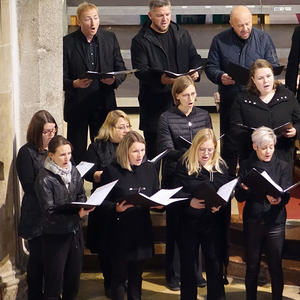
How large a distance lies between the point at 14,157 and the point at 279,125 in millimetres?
2000

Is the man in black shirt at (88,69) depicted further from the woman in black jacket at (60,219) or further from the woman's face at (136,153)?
the woman in black jacket at (60,219)

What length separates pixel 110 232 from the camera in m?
7.22

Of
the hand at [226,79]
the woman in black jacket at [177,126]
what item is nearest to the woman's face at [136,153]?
the woman in black jacket at [177,126]

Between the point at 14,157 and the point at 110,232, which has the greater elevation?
the point at 14,157

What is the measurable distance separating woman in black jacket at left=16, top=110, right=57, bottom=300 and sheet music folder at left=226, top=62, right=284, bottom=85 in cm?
149

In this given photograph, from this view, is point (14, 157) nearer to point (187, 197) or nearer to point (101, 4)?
point (187, 197)

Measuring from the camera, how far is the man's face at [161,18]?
26.3 feet

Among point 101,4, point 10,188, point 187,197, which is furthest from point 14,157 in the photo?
point 101,4

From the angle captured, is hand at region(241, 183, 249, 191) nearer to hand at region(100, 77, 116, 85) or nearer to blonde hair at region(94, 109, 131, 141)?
blonde hair at region(94, 109, 131, 141)

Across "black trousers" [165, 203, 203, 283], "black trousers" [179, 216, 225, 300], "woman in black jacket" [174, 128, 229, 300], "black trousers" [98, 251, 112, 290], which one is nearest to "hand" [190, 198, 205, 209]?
"woman in black jacket" [174, 128, 229, 300]

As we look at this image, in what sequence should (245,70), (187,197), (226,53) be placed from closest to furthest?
(187,197), (245,70), (226,53)

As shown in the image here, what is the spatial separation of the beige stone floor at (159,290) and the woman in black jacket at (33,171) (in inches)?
37.3

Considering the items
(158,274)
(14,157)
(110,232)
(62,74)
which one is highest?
(62,74)

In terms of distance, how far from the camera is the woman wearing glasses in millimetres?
7383
